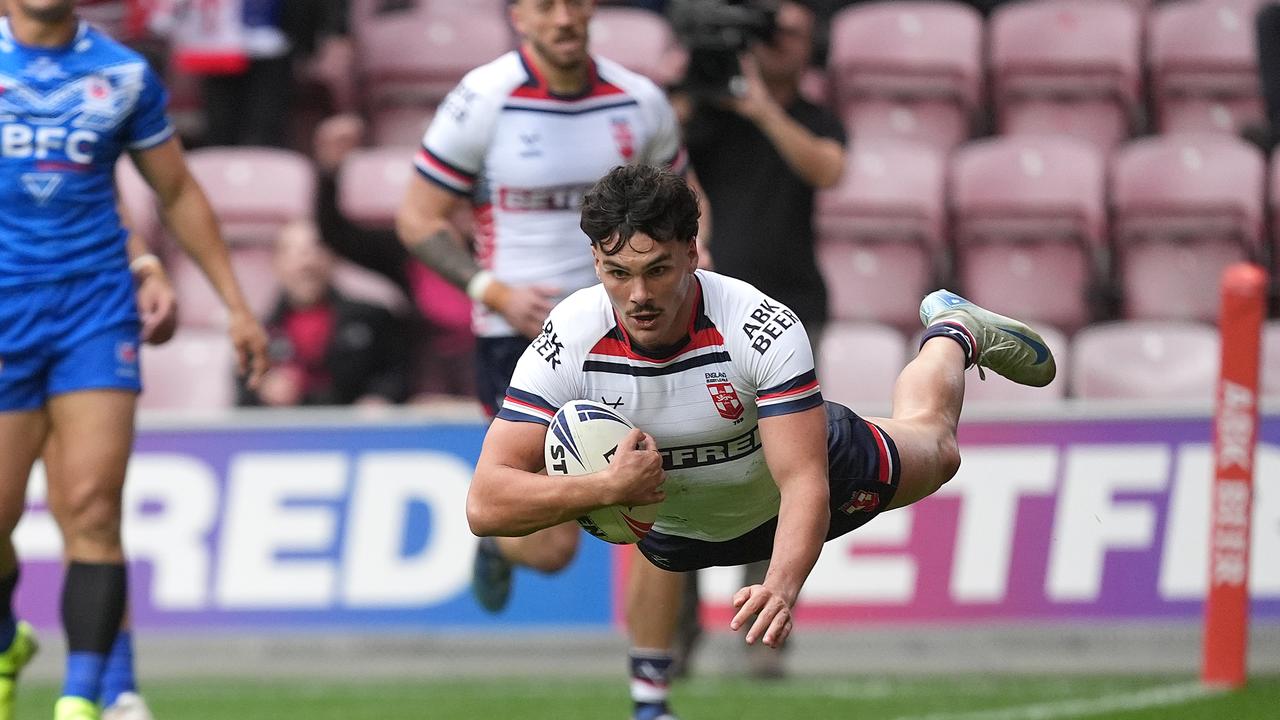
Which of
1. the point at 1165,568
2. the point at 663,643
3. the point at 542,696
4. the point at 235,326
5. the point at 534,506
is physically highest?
the point at 534,506

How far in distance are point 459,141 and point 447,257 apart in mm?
413

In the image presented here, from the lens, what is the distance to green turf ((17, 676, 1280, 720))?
25.0 ft

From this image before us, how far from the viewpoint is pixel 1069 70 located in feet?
39.0

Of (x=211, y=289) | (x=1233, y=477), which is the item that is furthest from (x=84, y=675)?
(x=211, y=289)

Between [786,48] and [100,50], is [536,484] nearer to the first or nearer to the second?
[100,50]

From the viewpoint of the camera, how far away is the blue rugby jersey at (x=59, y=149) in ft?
19.9

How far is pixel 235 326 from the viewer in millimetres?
6527

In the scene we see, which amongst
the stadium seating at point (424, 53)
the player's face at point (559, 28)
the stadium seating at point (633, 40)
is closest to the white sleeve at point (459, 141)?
the player's face at point (559, 28)

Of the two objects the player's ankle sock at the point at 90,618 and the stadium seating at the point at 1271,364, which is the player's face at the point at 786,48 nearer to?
the stadium seating at the point at 1271,364

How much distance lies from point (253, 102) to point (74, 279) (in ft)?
18.8

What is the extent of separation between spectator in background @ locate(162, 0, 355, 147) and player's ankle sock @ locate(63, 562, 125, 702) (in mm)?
5776

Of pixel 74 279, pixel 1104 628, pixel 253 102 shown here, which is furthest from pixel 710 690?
pixel 253 102

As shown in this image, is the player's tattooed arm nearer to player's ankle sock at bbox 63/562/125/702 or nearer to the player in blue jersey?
the player in blue jersey

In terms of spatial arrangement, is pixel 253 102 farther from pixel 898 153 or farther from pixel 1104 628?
pixel 1104 628
